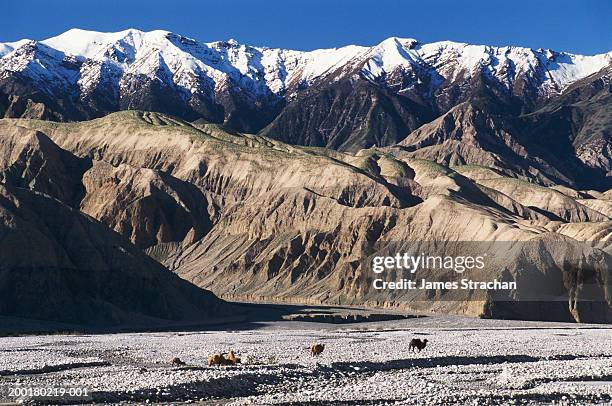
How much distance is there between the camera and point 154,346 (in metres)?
59.6

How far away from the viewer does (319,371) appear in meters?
42.3

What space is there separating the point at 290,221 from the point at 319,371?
4490 inches

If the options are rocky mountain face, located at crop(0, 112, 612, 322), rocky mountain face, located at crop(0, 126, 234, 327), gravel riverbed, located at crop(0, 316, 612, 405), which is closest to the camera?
gravel riverbed, located at crop(0, 316, 612, 405)

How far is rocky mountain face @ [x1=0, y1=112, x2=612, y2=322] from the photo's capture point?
118 m

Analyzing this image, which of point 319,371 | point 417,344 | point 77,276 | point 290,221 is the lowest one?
point 319,371

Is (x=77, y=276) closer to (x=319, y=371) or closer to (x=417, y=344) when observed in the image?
(x=417, y=344)

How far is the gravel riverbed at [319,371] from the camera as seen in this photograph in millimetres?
33656

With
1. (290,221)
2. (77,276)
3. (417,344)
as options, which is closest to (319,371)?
(417,344)

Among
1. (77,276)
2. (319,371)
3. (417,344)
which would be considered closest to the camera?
(319,371)

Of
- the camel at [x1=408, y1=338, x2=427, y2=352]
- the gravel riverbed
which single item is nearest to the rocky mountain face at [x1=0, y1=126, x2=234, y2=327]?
the gravel riverbed

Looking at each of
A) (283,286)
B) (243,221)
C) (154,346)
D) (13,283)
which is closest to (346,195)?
(243,221)

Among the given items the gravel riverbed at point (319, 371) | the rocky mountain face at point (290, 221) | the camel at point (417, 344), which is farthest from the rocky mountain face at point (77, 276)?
the camel at point (417, 344)

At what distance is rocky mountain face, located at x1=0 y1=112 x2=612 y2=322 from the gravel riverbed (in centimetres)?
4782

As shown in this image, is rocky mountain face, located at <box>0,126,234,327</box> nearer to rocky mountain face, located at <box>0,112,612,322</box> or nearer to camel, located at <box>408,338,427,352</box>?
rocky mountain face, located at <box>0,112,612,322</box>
